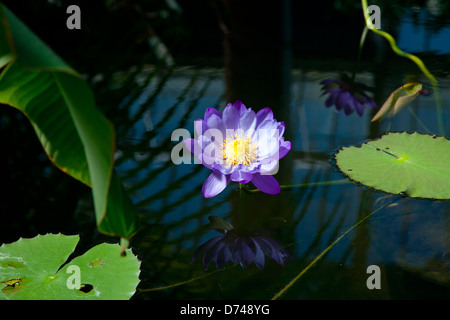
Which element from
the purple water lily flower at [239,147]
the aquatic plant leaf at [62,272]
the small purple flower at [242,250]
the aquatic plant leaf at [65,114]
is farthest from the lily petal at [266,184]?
the aquatic plant leaf at [65,114]

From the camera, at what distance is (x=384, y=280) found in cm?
95

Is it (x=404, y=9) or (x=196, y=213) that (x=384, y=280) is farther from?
(x=404, y=9)

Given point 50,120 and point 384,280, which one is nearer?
point 50,120

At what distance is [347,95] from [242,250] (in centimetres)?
91

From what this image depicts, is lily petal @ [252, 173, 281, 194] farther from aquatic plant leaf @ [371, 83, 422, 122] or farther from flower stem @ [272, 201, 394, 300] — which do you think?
aquatic plant leaf @ [371, 83, 422, 122]

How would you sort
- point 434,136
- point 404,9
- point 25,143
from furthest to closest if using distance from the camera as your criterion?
point 404,9, point 25,143, point 434,136

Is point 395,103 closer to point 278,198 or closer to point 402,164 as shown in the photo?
point 402,164

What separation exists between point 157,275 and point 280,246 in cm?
29

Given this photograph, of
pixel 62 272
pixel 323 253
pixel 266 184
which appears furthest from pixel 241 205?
pixel 62 272

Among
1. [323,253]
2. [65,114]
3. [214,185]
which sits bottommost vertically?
[323,253]

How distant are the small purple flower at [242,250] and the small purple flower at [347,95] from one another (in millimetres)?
734

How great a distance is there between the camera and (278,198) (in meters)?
1.21

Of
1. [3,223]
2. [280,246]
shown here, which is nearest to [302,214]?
[280,246]
